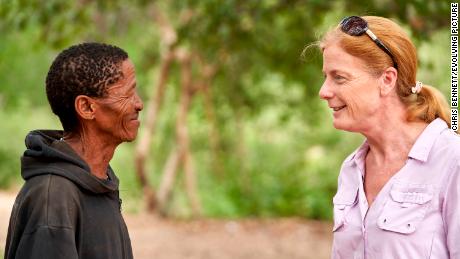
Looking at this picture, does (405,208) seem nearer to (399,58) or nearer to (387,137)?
(387,137)

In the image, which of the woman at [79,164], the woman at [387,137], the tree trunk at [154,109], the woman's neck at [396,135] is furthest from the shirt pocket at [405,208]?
the tree trunk at [154,109]

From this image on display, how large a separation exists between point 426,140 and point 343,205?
14.5 inches

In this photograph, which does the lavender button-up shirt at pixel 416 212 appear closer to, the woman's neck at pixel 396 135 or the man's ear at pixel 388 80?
the woman's neck at pixel 396 135

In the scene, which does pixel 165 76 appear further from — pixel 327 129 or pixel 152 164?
pixel 327 129

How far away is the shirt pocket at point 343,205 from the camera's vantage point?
2.54m

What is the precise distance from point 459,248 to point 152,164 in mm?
10999

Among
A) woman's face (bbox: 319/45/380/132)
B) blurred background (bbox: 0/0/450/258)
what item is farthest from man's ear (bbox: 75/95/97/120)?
blurred background (bbox: 0/0/450/258)

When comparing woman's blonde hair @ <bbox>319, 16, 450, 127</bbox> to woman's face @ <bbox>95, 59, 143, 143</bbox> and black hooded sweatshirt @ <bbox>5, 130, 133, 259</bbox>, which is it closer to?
woman's face @ <bbox>95, 59, 143, 143</bbox>

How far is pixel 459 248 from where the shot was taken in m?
2.23

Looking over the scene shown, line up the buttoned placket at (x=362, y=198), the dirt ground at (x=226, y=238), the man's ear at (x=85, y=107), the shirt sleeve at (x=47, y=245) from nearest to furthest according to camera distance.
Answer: the shirt sleeve at (x=47, y=245)
the man's ear at (x=85, y=107)
the buttoned placket at (x=362, y=198)
the dirt ground at (x=226, y=238)

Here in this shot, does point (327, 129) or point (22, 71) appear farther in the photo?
point (327, 129)

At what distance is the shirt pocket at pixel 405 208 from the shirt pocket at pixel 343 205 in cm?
17

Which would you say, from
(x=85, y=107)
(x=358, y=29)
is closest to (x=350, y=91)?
(x=358, y=29)

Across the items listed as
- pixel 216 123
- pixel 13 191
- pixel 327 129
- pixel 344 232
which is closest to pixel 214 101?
pixel 216 123
